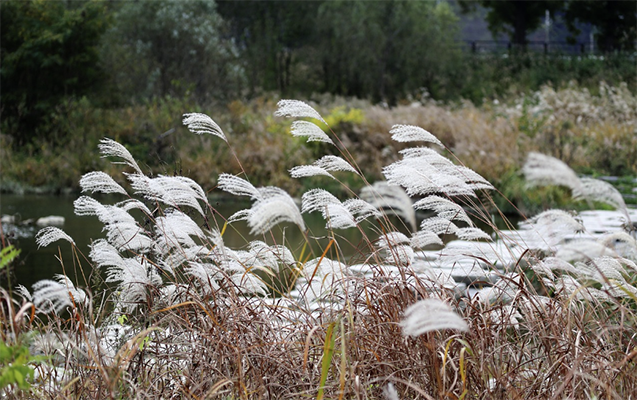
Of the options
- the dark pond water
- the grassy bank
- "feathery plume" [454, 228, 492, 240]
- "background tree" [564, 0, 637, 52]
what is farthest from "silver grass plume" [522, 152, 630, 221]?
"background tree" [564, 0, 637, 52]

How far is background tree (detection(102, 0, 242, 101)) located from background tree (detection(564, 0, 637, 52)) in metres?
15.6

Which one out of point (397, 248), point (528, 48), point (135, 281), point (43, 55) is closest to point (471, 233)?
point (397, 248)

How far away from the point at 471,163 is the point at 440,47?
10488 mm

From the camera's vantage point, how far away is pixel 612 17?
25.8 metres

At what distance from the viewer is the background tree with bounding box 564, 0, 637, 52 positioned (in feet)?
83.3

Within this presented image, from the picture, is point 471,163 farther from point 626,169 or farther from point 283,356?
point 283,356

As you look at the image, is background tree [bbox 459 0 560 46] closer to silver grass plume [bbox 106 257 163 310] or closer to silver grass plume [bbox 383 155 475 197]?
silver grass plume [bbox 383 155 475 197]

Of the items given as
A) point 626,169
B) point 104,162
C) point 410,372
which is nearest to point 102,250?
point 410,372

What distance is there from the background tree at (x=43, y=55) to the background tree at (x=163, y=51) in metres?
0.53

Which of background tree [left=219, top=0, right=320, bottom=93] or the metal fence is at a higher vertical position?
background tree [left=219, top=0, right=320, bottom=93]

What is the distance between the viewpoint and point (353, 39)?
19.7m

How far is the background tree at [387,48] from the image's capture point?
19141 millimetres

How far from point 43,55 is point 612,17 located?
66.9ft

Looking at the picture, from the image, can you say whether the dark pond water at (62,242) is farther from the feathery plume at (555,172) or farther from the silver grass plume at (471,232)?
the feathery plume at (555,172)
